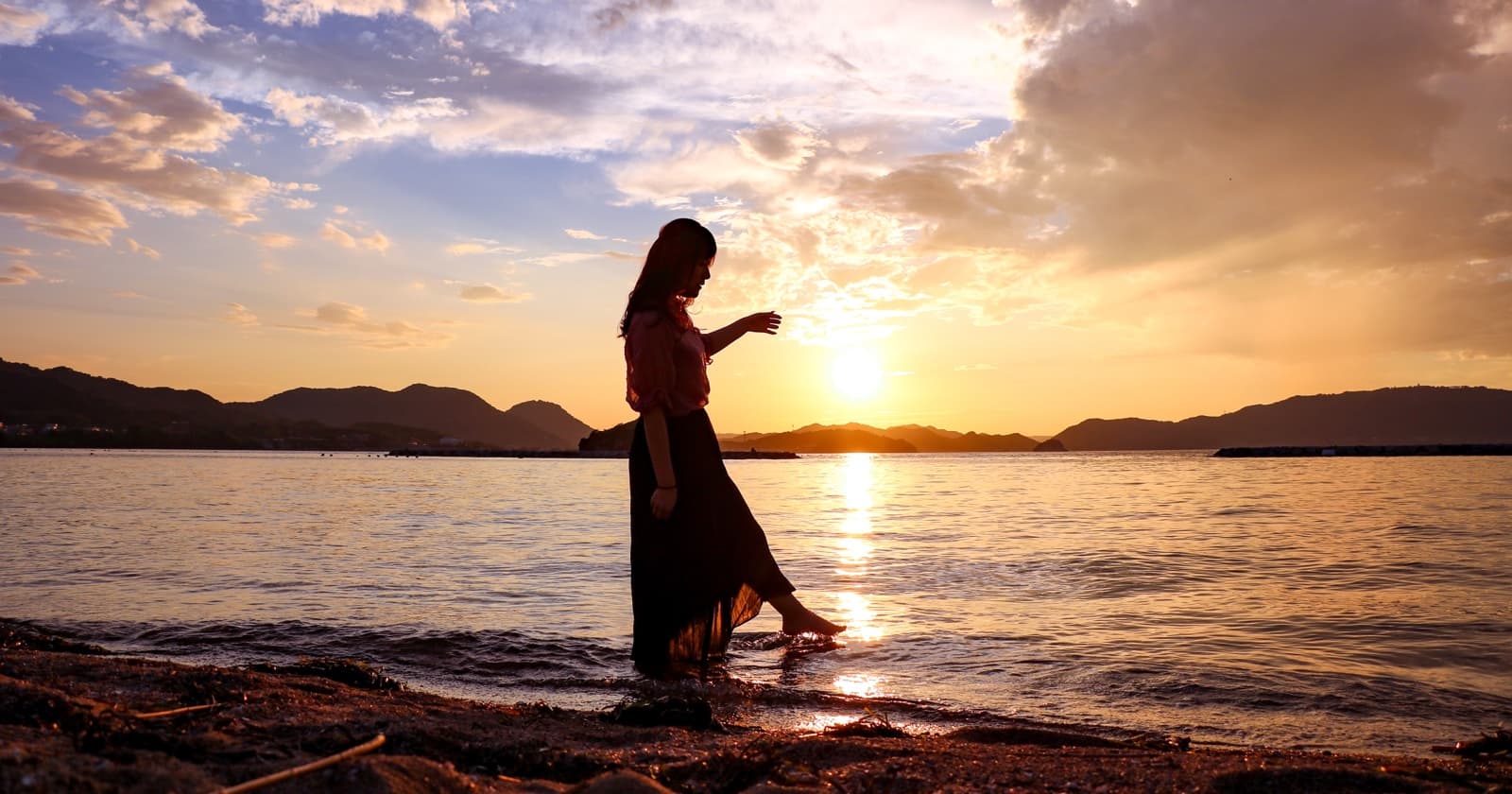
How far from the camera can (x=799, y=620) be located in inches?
259

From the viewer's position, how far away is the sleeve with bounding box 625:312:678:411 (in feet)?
17.2

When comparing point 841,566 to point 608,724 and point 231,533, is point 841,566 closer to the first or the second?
point 608,724

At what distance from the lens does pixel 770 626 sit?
7.83 m

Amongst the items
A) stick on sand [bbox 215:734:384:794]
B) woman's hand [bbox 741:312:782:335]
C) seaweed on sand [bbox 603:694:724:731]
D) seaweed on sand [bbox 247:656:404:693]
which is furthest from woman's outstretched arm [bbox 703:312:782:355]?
stick on sand [bbox 215:734:384:794]

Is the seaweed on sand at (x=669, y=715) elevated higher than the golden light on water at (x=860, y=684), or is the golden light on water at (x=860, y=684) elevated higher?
the seaweed on sand at (x=669, y=715)

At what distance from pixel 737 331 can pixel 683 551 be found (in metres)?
1.47

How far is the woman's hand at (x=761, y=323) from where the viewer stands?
5758 mm

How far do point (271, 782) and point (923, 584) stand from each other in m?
8.24

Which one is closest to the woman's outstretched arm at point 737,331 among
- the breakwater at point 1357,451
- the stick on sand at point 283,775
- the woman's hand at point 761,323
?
the woman's hand at point 761,323

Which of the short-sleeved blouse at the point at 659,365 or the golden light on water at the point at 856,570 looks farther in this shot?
the golden light on water at the point at 856,570

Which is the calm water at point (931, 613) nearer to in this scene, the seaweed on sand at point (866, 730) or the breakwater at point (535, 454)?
the seaweed on sand at point (866, 730)

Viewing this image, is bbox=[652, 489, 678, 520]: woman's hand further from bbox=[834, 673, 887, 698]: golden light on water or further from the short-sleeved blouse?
bbox=[834, 673, 887, 698]: golden light on water

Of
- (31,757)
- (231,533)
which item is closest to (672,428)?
(31,757)

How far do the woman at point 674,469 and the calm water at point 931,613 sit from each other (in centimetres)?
46
